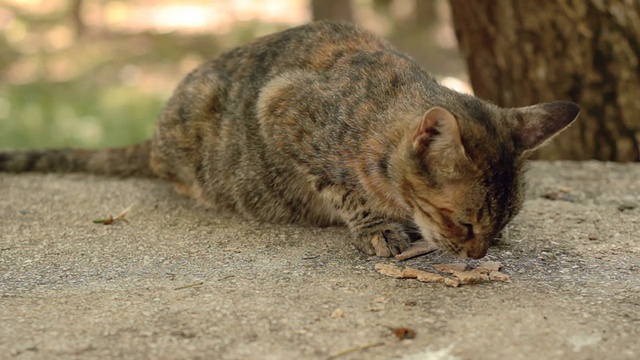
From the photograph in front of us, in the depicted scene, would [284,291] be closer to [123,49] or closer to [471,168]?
[471,168]

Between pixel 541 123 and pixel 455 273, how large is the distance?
947 millimetres

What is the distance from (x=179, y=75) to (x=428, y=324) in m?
12.0

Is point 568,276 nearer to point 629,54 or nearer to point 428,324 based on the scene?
point 428,324

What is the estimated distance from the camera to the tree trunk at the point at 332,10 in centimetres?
912

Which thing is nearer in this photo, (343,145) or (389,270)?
(389,270)

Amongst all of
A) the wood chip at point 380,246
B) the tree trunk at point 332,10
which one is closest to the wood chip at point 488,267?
the wood chip at point 380,246

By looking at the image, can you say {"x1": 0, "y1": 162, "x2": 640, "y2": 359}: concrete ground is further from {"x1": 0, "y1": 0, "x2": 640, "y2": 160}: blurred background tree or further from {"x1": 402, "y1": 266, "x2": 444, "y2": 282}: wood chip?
{"x1": 0, "y1": 0, "x2": 640, "y2": 160}: blurred background tree

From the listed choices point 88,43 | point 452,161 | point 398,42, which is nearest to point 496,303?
point 452,161

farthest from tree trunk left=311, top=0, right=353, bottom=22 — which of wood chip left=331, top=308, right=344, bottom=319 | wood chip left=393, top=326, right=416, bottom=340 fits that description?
wood chip left=393, top=326, right=416, bottom=340

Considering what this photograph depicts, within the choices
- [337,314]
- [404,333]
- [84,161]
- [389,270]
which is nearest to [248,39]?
[84,161]

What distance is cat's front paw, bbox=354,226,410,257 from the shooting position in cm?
416

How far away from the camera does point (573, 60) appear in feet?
20.5

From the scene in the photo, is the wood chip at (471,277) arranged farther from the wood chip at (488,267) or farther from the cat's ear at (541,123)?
the cat's ear at (541,123)

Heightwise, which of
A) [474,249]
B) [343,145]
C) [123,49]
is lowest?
[123,49]
